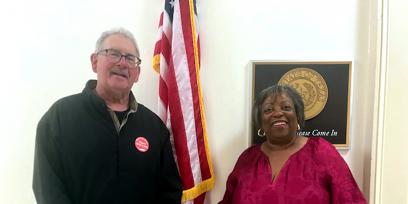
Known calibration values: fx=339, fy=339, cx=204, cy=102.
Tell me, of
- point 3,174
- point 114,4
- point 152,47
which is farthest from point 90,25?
point 3,174

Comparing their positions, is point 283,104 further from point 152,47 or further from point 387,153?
A: point 152,47

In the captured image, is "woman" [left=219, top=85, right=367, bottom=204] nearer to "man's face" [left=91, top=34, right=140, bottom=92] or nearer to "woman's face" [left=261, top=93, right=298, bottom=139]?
"woman's face" [left=261, top=93, right=298, bottom=139]

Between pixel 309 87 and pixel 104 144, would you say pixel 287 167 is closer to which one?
pixel 309 87

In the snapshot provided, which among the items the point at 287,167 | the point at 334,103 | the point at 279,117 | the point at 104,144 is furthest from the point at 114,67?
the point at 334,103

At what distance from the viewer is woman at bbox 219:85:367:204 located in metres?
1.36

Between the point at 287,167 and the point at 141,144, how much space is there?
619 millimetres

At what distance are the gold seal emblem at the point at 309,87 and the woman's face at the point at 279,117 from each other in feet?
0.74

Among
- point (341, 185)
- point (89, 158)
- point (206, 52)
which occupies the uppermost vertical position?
point (206, 52)

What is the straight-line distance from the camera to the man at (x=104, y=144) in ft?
4.21

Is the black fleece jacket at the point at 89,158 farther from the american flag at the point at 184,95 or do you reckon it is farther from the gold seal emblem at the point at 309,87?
the gold seal emblem at the point at 309,87

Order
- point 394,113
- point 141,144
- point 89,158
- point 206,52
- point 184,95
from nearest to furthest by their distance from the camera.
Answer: point 89,158, point 141,144, point 394,113, point 184,95, point 206,52

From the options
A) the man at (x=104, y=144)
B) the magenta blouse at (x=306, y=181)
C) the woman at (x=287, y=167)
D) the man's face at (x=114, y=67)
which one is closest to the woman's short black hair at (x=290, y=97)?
the woman at (x=287, y=167)

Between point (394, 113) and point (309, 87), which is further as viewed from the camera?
point (309, 87)

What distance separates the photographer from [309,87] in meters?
1.69
